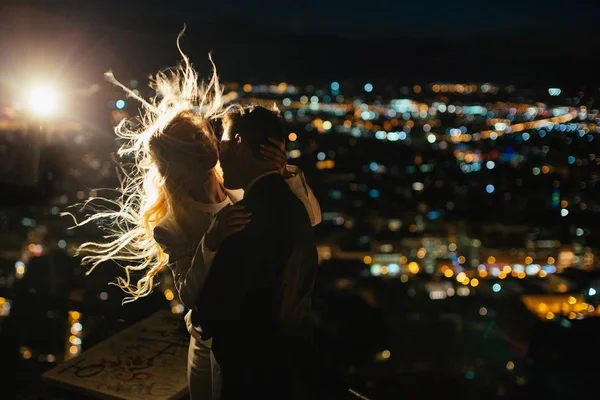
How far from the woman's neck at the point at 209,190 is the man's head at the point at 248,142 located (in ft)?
0.92

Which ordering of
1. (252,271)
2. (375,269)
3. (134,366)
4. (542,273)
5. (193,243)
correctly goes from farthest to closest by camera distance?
(375,269)
(542,273)
(134,366)
(193,243)
(252,271)

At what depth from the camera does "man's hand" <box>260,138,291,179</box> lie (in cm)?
131

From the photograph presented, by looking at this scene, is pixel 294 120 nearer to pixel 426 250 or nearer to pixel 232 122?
pixel 426 250

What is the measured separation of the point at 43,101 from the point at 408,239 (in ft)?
57.3

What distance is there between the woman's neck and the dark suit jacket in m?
0.38

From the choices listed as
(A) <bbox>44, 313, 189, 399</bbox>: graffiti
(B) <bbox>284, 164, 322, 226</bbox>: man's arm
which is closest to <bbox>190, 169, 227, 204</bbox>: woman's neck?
(B) <bbox>284, 164, 322, 226</bbox>: man's arm

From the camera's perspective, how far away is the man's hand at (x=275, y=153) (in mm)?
1307

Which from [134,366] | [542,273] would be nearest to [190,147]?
[134,366]

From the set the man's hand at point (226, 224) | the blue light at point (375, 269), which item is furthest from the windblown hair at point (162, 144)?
the blue light at point (375, 269)

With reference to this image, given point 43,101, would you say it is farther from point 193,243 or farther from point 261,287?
point 261,287

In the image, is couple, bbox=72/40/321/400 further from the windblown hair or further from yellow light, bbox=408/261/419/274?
yellow light, bbox=408/261/419/274

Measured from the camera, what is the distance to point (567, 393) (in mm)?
4973

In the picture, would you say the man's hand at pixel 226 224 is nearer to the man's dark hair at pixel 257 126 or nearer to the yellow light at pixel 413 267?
the man's dark hair at pixel 257 126

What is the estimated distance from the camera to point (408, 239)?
2188 cm
